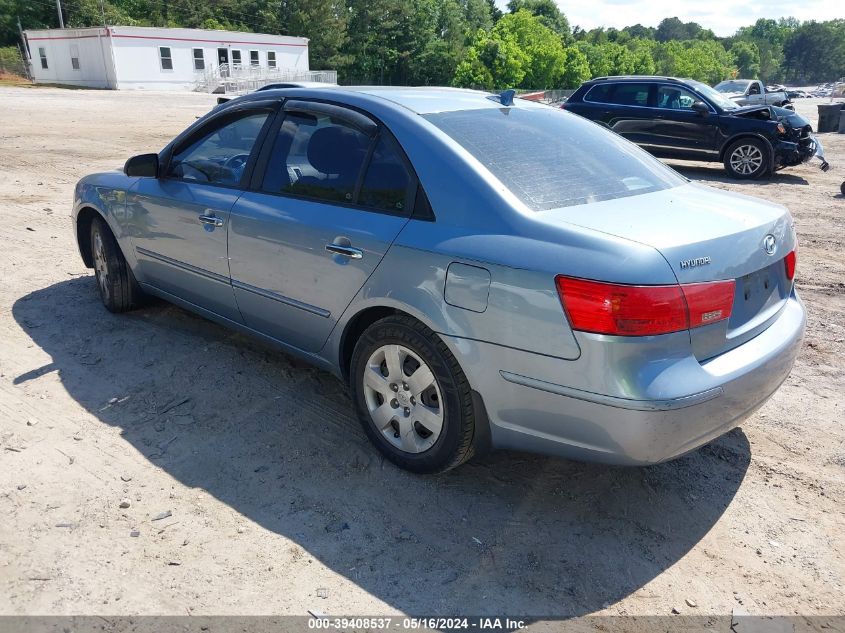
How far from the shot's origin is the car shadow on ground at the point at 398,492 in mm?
2721

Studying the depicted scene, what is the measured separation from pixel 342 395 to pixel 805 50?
20750cm

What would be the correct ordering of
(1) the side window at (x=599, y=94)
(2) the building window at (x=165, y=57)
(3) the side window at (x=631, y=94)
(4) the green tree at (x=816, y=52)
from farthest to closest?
(4) the green tree at (x=816, y=52)
(2) the building window at (x=165, y=57)
(1) the side window at (x=599, y=94)
(3) the side window at (x=631, y=94)

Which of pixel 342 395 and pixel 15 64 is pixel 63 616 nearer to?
pixel 342 395

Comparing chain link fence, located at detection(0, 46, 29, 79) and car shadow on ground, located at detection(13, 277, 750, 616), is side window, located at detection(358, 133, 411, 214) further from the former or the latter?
chain link fence, located at detection(0, 46, 29, 79)

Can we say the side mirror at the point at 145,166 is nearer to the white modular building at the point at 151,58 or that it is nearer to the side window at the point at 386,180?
the side window at the point at 386,180

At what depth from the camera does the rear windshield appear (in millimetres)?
3076

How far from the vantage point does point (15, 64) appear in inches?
1941

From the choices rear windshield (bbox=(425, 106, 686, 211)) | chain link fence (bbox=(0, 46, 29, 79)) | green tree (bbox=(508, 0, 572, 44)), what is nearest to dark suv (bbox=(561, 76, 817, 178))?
rear windshield (bbox=(425, 106, 686, 211))

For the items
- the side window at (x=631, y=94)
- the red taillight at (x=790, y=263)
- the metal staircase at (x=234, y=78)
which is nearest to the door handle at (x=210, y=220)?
the red taillight at (x=790, y=263)

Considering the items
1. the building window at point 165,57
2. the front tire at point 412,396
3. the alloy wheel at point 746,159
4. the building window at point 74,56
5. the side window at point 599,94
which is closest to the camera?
the front tire at point 412,396

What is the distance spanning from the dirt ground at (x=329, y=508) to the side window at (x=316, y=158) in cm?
124

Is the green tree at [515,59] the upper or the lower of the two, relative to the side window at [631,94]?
lower

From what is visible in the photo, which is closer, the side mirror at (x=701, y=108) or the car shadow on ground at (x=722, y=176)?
the car shadow on ground at (x=722, y=176)

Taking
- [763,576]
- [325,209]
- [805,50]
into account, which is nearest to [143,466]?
[325,209]
